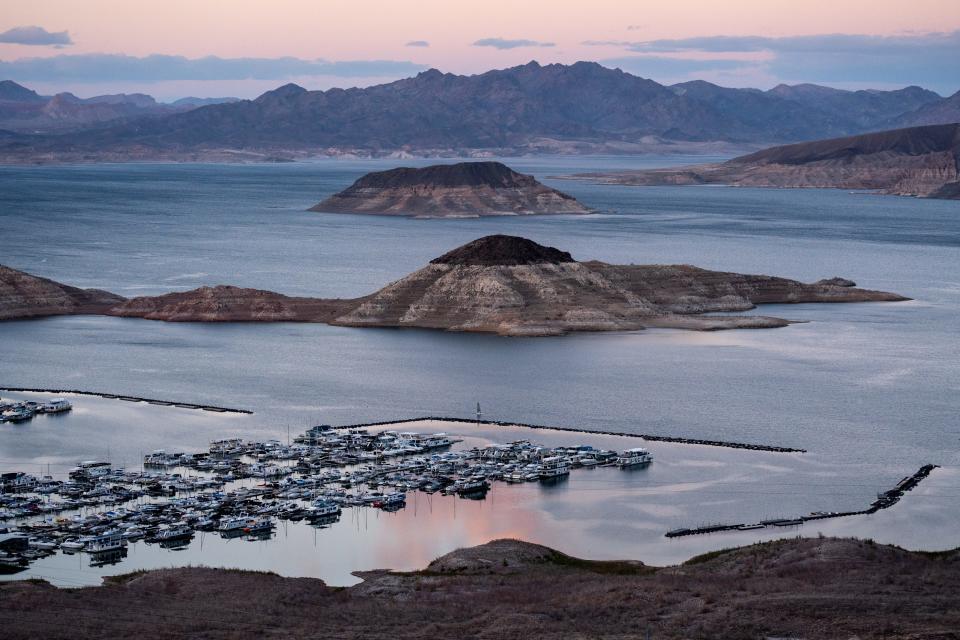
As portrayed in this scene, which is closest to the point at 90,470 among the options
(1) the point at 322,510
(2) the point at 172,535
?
(2) the point at 172,535

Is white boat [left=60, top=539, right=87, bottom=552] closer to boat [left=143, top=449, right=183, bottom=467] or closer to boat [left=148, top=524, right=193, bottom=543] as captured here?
boat [left=148, top=524, right=193, bottom=543]

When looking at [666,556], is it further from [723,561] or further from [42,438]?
[42,438]

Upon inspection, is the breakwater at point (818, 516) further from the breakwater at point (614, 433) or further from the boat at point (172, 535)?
the boat at point (172, 535)

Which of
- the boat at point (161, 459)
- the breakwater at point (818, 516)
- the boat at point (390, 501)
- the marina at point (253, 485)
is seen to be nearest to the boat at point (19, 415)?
the marina at point (253, 485)

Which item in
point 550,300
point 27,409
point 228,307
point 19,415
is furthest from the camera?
point 228,307

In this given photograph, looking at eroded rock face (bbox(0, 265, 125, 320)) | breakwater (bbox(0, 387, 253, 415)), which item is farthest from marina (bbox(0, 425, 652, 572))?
eroded rock face (bbox(0, 265, 125, 320))

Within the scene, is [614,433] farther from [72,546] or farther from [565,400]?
[72,546]

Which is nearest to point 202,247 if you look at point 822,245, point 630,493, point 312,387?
point 822,245
